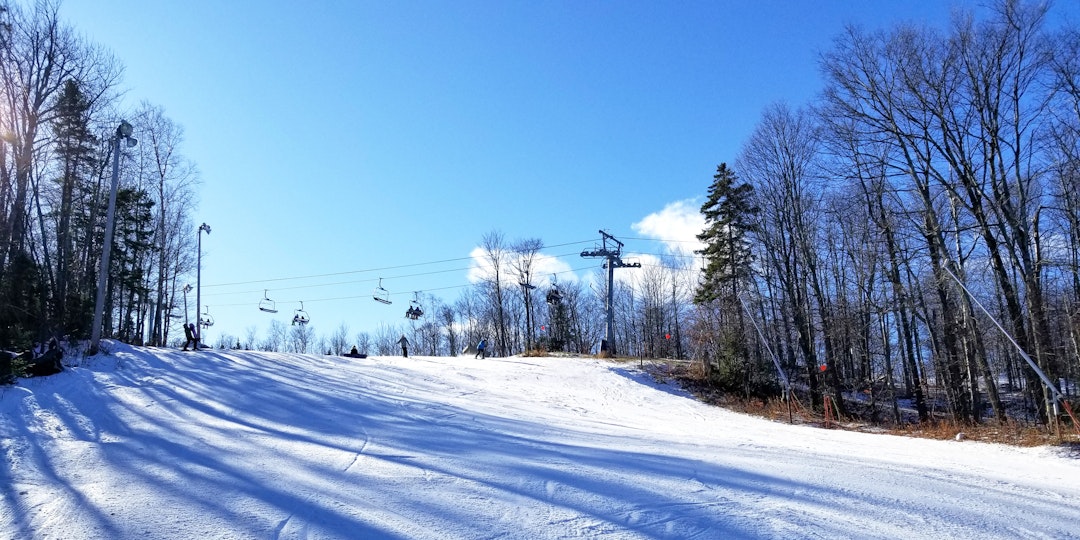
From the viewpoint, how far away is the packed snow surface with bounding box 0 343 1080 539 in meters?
5.17

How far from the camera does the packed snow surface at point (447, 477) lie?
5.17 meters

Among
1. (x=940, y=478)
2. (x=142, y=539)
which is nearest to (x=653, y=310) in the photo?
(x=940, y=478)

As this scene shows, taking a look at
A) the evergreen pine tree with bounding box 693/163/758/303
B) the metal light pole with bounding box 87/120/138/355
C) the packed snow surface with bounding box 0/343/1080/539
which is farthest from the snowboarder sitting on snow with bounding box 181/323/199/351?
the evergreen pine tree with bounding box 693/163/758/303

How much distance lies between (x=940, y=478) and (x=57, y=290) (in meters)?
25.8

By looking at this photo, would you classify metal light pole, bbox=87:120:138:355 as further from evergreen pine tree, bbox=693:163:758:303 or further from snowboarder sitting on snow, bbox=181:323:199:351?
evergreen pine tree, bbox=693:163:758:303

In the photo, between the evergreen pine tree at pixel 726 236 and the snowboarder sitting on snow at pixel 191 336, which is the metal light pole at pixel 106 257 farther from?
the evergreen pine tree at pixel 726 236

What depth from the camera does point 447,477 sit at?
6691mm

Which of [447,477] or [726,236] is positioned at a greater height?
[726,236]

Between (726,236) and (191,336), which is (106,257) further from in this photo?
(726,236)

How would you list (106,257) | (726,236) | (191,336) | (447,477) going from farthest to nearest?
1. (726,236)
2. (191,336)
3. (106,257)
4. (447,477)

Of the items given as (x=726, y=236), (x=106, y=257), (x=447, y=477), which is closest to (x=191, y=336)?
(x=106, y=257)

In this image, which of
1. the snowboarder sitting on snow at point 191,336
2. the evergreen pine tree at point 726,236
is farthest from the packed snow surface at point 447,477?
the evergreen pine tree at point 726,236

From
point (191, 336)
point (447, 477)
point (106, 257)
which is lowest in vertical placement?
point (447, 477)

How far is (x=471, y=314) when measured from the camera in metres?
70.0
